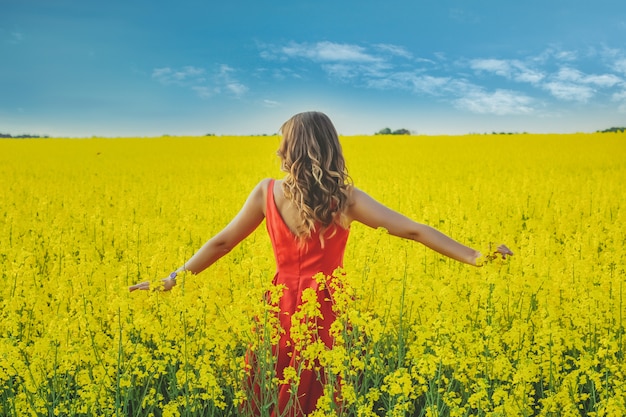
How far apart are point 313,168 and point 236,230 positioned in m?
0.70

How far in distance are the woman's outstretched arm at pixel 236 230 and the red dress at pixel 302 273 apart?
0.13 metres

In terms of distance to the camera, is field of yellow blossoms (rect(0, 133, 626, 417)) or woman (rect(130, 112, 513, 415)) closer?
field of yellow blossoms (rect(0, 133, 626, 417))

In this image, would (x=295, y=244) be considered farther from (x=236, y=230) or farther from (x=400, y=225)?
(x=400, y=225)

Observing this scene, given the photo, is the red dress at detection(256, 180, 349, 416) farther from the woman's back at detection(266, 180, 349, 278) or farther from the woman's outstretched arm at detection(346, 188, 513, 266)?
the woman's outstretched arm at detection(346, 188, 513, 266)

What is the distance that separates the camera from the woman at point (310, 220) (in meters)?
3.23

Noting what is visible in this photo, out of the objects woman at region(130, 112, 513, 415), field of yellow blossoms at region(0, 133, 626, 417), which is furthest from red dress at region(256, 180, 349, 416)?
field of yellow blossoms at region(0, 133, 626, 417)

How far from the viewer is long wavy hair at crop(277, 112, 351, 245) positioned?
Answer: 3209 mm

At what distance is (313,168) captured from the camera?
3193 millimetres

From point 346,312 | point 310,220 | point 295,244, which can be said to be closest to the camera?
point 346,312

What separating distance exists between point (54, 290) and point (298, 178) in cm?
221

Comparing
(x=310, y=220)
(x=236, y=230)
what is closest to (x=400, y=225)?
(x=310, y=220)

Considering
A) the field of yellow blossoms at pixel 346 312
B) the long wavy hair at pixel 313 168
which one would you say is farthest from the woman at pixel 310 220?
the field of yellow blossoms at pixel 346 312

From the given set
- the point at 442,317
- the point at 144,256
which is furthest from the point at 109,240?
the point at 442,317

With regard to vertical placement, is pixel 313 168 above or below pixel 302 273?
above
